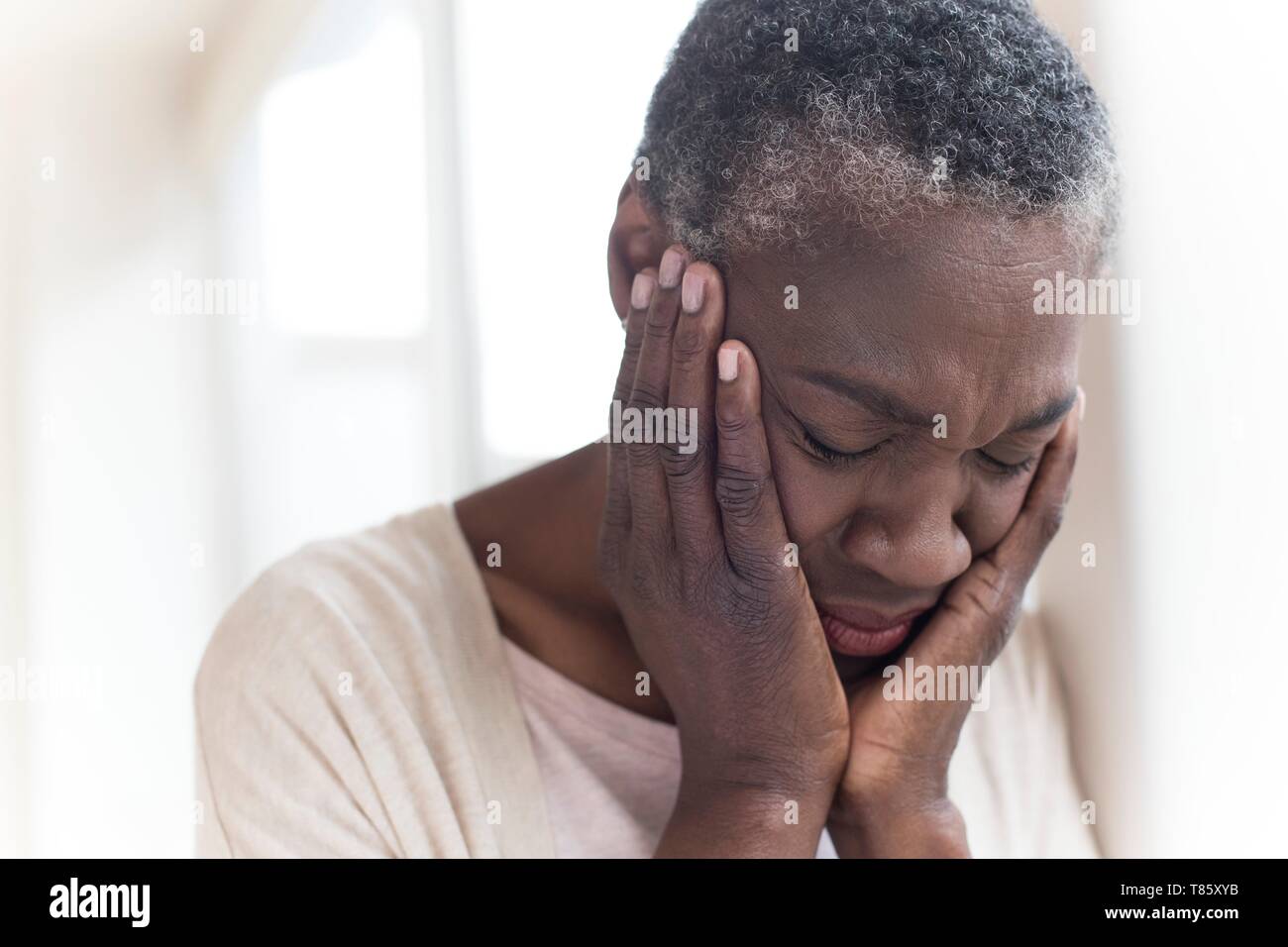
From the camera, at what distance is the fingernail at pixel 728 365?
981mm

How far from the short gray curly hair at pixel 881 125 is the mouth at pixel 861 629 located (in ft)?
1.21

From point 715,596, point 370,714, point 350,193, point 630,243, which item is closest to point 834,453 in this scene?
point 715,596

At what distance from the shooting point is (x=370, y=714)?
1.13m

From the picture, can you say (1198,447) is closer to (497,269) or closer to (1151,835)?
(1151,835)

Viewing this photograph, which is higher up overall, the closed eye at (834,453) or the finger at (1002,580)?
the closed eye at (834,453)

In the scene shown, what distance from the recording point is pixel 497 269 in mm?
2812

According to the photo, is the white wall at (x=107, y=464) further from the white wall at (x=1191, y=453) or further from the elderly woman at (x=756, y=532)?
the white wall at (x=1191, y=453)

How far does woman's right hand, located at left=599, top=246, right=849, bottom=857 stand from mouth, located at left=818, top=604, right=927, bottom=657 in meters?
0.05

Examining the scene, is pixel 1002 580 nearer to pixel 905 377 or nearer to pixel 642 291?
pixel 905 377

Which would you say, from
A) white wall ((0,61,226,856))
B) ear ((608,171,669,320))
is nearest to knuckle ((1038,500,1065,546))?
ear ((608,171,669,320))

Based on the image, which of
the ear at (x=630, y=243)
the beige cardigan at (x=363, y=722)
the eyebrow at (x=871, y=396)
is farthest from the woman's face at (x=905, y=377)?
the beige cardigan at (x=363, y=722)

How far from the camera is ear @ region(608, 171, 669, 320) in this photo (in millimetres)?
1085

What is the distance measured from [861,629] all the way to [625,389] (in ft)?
1.12

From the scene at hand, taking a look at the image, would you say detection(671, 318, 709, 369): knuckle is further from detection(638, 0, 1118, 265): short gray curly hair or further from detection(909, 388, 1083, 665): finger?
detection(909, 388, 1083, 665): finger
